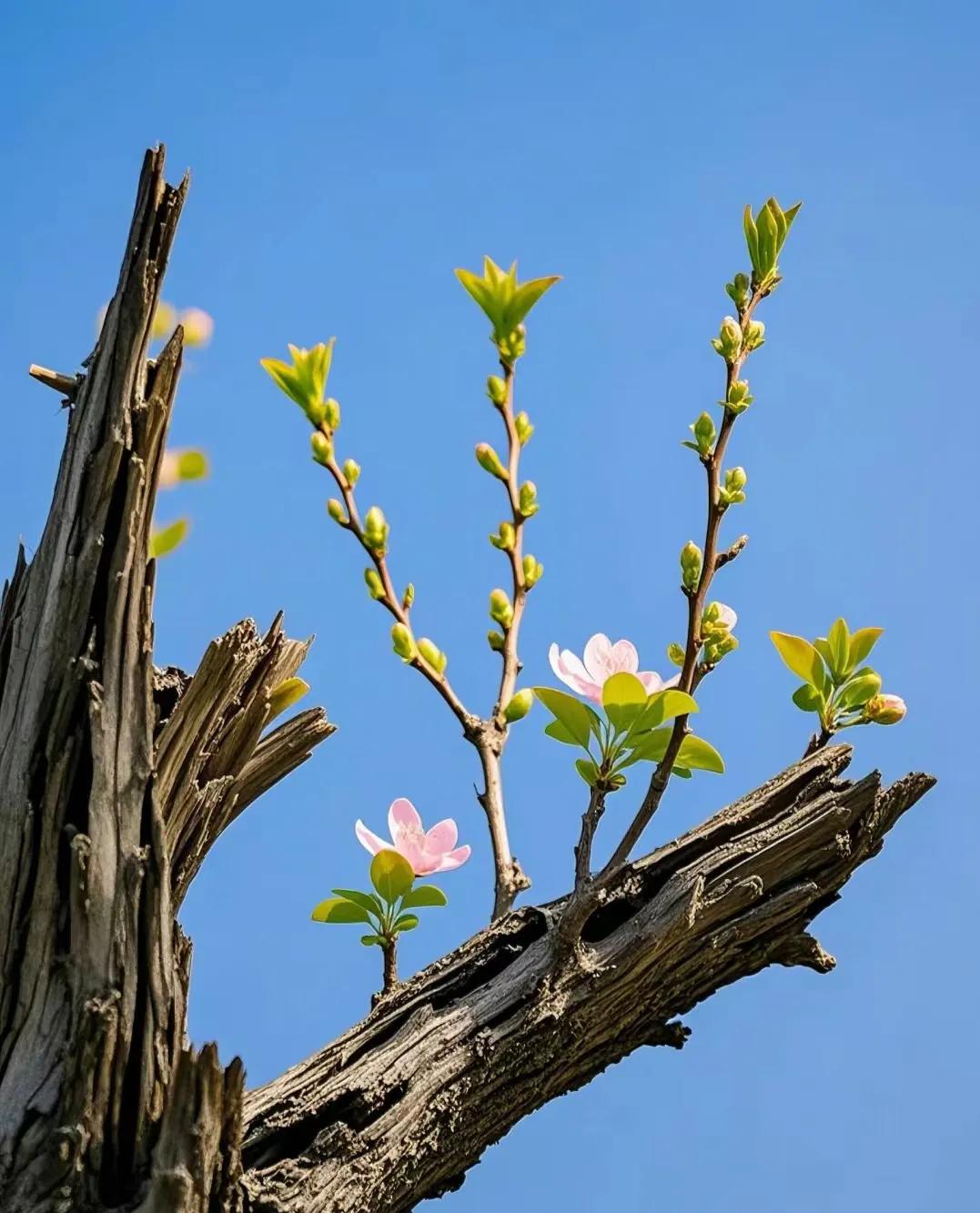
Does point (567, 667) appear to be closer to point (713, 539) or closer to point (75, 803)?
point (713, 539)

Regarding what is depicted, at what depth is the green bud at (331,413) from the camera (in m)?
1.26

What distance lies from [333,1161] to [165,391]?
56cm

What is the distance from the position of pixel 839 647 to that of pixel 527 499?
0.32 m

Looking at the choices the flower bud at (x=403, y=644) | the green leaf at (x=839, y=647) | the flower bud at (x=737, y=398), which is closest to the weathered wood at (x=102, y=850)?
the flower bud at (x=403, y=644)

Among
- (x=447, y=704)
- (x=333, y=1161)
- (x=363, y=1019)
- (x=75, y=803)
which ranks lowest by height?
(x=333, y=1161)

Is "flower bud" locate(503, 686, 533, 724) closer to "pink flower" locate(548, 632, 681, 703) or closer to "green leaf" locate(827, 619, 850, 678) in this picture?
"pink flower" locate(548, 632, 681, 703)

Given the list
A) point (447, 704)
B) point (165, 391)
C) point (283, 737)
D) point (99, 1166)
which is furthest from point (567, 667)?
point (99, 1166)

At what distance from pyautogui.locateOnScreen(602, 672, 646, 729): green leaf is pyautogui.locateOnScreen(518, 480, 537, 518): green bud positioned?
244 mm

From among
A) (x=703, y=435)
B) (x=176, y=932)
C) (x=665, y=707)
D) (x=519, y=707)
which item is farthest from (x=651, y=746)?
(x=176, y=932)

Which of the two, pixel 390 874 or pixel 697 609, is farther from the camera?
pixel 390 874

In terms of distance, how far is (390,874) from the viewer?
4.10 ft

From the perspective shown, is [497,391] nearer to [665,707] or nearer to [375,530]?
[375,530]

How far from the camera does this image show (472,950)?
110cm

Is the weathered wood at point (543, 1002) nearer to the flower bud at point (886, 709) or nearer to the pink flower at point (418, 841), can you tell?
the flower bud at point (886, 709)
